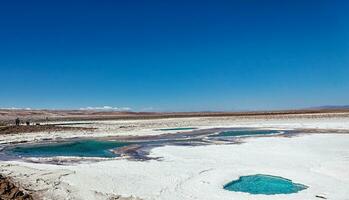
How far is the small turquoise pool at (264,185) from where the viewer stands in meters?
12.2

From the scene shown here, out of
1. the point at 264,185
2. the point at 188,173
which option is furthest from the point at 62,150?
the point at 264,185

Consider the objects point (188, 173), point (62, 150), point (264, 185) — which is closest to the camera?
point (264, 185)

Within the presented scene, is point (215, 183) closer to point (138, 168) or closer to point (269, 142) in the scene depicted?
point (138, 168)

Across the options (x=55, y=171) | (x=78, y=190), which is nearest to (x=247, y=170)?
(x=78, y=190)

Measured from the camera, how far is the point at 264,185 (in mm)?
12969

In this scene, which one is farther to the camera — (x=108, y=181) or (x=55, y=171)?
(x=55, y=171)

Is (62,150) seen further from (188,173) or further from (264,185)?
(264,185)

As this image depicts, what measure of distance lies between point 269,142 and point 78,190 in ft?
51.4

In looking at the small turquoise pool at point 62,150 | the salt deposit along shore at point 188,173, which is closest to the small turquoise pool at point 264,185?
the salt deposit along shore at point 188,173

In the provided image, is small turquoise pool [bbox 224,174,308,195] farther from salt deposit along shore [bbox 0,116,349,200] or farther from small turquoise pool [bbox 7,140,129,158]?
small turquoise pool [bbox 7,140,129,158]

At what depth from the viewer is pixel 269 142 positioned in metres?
24.9

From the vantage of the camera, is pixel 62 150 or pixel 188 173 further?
pixel 62 150

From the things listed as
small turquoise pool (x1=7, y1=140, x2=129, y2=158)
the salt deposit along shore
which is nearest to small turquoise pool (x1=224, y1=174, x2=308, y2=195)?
the salt deposit along shore

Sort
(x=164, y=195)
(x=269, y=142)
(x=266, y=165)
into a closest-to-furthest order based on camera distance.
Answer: (x=164, y=195), (x=266, y=165), (x=269, y=142)
